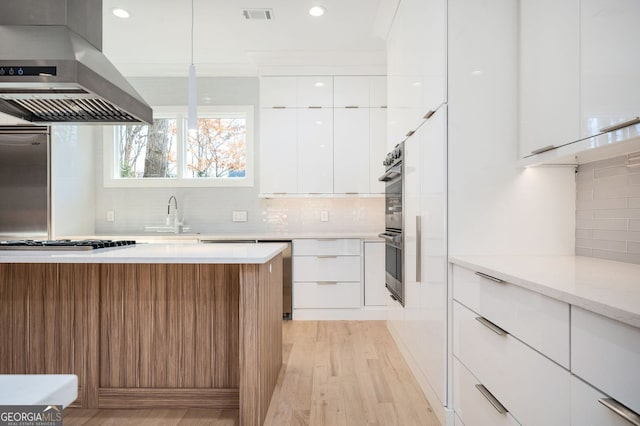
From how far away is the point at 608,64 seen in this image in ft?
4.11

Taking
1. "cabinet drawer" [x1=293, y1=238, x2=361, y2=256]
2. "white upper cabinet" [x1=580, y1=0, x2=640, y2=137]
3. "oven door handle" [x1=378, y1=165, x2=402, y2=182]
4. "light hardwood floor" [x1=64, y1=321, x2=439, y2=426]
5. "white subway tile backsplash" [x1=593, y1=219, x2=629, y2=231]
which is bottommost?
"light hardwood floor" [x1=64, y1=321, x2=439, y2=426]

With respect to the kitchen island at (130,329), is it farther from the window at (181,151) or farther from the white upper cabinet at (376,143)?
the window at (181,151)

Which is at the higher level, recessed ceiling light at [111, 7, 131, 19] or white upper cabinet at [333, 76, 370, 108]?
recessed ceiling light at [111, 7, 131, 19]

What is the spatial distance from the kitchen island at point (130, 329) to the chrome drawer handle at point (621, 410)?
148 cm

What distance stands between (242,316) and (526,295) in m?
1.20

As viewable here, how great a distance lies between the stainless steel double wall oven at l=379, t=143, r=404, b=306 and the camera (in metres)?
2.71

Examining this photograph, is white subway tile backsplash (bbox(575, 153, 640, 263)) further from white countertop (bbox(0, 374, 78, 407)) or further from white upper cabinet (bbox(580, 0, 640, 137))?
white countertop (bbox(0, 374, 78, 407))

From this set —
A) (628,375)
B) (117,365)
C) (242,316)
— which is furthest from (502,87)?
(117,365)

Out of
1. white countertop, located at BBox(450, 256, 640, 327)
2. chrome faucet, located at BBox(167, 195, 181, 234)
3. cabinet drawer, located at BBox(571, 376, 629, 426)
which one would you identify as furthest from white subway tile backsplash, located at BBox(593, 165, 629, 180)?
chrome faucet, located at BBox(167, 195, 181, 234)

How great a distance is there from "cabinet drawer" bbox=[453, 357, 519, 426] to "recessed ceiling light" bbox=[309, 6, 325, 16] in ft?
8.99

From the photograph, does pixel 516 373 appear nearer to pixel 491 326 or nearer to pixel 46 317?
pixel 491 326

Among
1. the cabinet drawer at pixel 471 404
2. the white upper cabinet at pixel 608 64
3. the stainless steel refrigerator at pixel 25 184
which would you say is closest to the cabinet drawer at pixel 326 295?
the cabinet drawer at pixel 471 404

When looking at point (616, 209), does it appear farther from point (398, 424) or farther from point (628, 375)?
point (398, 424)

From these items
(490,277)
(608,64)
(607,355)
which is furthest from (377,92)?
(607,355)
